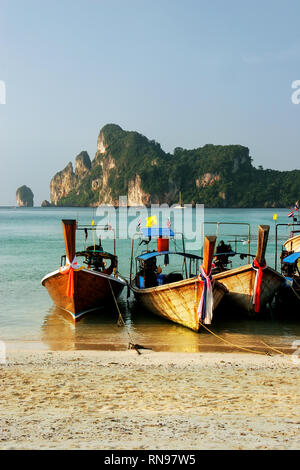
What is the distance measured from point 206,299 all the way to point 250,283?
243 cm

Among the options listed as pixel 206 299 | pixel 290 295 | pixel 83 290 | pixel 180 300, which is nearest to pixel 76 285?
pixel 83 290

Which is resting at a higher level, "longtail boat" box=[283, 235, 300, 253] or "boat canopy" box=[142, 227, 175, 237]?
"boat canopy" box=[142, 227, 175, 237]

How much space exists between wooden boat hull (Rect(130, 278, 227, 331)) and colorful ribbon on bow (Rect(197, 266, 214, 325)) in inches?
5.7

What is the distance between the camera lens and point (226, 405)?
6.28 metres

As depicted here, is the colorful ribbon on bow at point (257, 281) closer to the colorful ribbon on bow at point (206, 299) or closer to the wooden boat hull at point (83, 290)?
the colorful ribbon on bow at point (206, 299)

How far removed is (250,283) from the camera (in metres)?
12.9

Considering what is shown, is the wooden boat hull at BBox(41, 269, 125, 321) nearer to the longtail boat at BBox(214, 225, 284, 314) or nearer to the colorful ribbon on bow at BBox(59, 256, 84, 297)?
the colorful ribbon on bow at BBox(59, 256, 84, 297)

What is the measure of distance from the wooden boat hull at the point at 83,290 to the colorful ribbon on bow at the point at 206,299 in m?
3.52

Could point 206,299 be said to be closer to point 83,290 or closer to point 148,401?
point 83,290

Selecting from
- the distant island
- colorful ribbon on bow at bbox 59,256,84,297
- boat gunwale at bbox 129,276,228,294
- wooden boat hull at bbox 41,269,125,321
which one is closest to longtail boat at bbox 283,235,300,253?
boat gunwale at bbox 129,276,228,294

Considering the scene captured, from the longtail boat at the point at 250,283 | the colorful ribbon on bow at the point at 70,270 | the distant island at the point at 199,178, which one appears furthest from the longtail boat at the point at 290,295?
the distant island at the point at 199,178

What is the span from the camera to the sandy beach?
5062mm

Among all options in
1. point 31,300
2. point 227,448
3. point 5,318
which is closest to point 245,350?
point 227,448

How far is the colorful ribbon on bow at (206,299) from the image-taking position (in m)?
10.9
